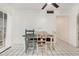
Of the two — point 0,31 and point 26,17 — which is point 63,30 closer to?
point 26,17

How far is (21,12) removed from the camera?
8.51 meters

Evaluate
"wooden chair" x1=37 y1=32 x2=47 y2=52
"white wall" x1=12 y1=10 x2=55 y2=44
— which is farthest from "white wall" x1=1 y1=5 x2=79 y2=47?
"wooden chair" x1=37 y1=32 x2=47 y2=52

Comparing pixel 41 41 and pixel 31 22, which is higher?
pixel 31 22

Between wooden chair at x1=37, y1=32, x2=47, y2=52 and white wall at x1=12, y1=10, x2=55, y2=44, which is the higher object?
white wall at x1=12, y1=10, x2=55, y2=44

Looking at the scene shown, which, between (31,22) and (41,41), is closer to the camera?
(41,41)

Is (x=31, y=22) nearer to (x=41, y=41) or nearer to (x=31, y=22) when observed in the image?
(x=31, y=22)

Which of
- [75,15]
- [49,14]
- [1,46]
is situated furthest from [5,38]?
[75,15]

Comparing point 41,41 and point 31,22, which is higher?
point 31,22

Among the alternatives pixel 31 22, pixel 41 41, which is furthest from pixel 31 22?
pixel 41 41

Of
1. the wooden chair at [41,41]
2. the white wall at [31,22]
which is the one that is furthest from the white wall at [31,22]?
the wooden chair at [41,41]

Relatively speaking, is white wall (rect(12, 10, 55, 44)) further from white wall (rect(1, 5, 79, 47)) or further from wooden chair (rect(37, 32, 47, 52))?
wooden chair (rect(37, 32, 47, 52))

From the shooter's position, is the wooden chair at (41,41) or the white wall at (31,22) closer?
the wooden chair at (41,41)

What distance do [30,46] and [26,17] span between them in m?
2.49

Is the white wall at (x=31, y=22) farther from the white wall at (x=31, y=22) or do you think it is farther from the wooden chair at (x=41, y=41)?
the wooden chair at (x=41, y=41)
